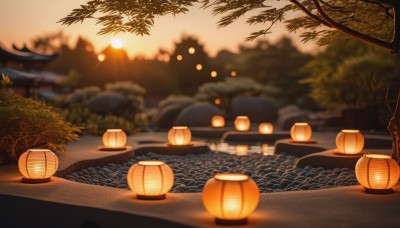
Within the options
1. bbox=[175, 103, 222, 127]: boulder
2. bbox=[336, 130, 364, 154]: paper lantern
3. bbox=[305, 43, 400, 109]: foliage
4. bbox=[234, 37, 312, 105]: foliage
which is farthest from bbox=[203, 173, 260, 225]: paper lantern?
bbox=[234, 37, 312, 105]: foliage

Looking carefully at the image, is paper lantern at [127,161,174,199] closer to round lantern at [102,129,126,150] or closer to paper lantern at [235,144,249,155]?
round lantern at [102,129,126,150]

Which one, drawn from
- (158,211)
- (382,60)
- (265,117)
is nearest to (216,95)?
(265,117)

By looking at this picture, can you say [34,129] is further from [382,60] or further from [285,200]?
[382,60]

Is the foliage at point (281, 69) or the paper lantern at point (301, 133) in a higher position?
the foliage at point (281, 69)

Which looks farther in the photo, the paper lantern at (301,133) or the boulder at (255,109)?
the boulder at (255,109)

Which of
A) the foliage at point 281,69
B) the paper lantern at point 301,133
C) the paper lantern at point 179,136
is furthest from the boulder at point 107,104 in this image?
the foliage at point 281,69

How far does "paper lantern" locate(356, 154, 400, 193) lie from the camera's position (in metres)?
6.71

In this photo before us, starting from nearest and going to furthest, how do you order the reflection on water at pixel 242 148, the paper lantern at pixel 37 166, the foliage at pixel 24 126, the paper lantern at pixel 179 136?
1. the paper lantern at pixel 37 166
2. the foliage at pixel 24 126
3. the paper lantern at pixel 179 136
4. the reflection on water at pixel 242 148

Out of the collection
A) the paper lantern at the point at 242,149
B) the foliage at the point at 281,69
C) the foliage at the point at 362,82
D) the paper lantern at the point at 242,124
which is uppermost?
the foliage at the point at 281,69

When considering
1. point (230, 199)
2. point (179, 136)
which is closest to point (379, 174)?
point (230, 199)

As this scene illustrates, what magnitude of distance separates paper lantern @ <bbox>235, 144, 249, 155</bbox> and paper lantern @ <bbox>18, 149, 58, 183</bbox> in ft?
23.0

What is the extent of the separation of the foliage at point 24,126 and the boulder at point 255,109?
15.5 meters

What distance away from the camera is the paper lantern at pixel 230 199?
504 centimetres

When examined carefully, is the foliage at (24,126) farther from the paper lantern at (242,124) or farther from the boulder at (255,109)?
the boulder at (255,109)
